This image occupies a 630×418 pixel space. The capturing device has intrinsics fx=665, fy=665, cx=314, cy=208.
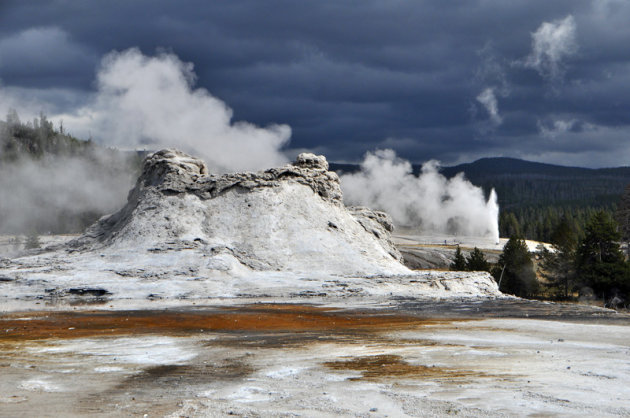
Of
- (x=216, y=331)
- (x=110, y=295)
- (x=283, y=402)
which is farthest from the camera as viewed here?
(x=110, y=295)

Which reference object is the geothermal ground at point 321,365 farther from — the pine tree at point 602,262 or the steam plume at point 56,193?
the steam plume at point 56,193

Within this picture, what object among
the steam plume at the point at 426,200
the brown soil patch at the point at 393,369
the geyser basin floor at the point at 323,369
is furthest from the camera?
the steam plume at the point at 426,200

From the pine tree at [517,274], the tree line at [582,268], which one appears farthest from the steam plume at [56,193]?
the tree line at [582,268]

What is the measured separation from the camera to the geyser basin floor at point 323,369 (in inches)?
412

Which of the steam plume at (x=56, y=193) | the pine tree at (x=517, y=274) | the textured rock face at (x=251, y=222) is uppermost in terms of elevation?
the steam plume at (x=56, y=193)

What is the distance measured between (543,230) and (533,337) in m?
138

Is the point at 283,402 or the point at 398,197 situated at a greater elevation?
the point at 398,197

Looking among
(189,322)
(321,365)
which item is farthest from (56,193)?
(321,365)

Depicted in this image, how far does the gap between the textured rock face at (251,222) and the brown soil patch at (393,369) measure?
3000cm

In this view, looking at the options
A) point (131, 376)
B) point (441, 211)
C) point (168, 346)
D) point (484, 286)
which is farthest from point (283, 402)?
point (441, 211)

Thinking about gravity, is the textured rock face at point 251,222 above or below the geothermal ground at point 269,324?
above

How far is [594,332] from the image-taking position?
19125mm

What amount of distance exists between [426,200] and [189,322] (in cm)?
12134

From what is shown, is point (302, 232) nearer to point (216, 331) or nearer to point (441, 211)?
point (216, 331)
